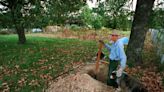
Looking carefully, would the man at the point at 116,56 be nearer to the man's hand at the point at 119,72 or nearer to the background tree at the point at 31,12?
the man's hand at the point at 119,72

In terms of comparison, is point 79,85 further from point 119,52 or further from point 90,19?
point 90,19

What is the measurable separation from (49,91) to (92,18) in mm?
27451

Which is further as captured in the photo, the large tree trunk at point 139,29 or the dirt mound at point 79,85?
the large tree trunk at point 139,29

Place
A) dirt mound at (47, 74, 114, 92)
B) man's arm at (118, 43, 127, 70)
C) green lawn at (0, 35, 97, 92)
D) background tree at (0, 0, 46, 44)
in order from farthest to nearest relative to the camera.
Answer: background tree at (0, 0, 46, 44)
green lawn at (0, 35, 97, 92)
dirt mound at (47, 74, 114, 92)
man's arm at (118, 43, 127, 70)

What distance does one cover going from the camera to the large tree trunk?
10.1 m

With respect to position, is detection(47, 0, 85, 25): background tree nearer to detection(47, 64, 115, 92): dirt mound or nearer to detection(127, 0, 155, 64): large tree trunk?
detection(127, 0, 155, 64): large tree trunk

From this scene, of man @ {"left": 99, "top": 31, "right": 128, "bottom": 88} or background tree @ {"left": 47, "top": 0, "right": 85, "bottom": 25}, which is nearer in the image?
man @ {"left": 99, "top": 31, "right": 128, "bottom": 88}

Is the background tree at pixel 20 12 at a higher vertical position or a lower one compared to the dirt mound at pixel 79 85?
higher

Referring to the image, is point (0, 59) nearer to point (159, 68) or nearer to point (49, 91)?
point (49, 91)

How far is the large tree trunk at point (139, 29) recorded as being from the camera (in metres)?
10.1

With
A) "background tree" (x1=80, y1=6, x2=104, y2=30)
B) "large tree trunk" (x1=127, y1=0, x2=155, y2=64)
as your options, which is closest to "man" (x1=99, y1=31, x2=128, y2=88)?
"large tree trunk" (x1=127, y1=0, x2=155, y2=64)

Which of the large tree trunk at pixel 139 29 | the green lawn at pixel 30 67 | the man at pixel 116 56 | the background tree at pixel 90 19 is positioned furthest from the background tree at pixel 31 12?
the background tree at pixel 90 19

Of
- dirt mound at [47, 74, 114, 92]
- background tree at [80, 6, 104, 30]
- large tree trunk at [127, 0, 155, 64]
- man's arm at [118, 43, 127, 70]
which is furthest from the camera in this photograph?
background tree at [80, 6, 104, 30]

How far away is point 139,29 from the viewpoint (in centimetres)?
1025
